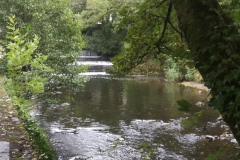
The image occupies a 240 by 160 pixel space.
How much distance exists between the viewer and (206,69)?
4.91ft

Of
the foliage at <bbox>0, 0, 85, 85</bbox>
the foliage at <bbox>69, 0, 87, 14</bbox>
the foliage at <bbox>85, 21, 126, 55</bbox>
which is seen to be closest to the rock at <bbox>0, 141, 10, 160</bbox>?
the foliage at <bbox>0, 0, 85, 85</bbox>

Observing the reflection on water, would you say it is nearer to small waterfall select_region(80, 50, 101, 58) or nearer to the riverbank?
the riverbank

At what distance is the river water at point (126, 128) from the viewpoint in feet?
24.9

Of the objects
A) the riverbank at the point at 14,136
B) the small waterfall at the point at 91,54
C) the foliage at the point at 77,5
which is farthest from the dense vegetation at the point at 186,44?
the foliage at the point at 77,5

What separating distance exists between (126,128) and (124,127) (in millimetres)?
135

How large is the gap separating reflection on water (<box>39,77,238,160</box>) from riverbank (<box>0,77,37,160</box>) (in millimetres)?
2035

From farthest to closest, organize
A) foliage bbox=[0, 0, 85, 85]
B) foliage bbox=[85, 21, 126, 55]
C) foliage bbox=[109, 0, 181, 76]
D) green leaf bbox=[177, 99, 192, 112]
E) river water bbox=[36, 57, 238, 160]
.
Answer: foliage bbox=[85, 21, 126, 55] < foliage bbox=[0, 0, 85, 85] < river water bbox=[36, 57, 238, 160] < foliage bbox=[109, 0, 181, 76] < green leaf bbox=[177, 99, 192, 112]

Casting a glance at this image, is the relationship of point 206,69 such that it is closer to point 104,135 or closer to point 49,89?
point 104,135

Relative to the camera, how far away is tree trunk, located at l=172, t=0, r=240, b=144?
1405 mm

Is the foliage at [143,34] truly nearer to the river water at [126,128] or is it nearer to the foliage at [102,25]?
the river water at [126,128]

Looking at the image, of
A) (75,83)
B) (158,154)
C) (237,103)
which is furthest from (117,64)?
(75,83)

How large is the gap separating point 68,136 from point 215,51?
7.87m

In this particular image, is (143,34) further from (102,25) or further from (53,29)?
(102,25)

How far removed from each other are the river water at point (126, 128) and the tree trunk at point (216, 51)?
161 inches
